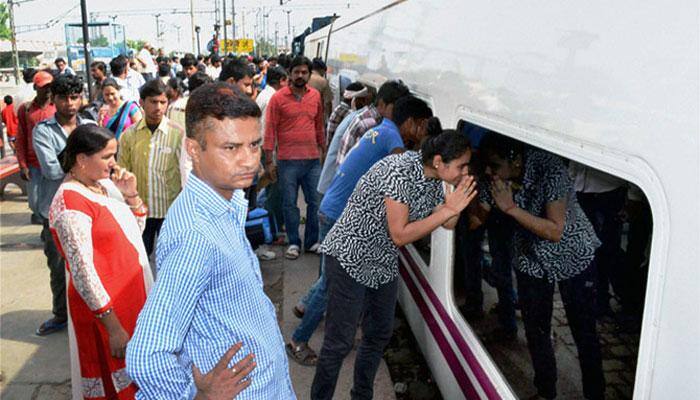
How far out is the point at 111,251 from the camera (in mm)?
2562

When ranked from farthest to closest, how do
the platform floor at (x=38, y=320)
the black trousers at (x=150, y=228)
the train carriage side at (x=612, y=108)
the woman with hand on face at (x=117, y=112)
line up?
1. the woman with hand on face at (x=117, y=112)
2. the black trousers at (x=150, y=228)
3. the platform floor at (x=38, y=320)
4. the train carriage side at (x=612, y=108)

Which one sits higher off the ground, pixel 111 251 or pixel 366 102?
pixel 366 102

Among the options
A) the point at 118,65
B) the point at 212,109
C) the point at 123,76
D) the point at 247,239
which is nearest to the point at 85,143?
the point at 247,239

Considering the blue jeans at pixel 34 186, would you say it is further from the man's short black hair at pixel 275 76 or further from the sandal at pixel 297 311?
the man's short black hair at pixel 275 76

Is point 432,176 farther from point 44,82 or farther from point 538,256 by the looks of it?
point 44,82

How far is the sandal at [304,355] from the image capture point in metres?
3.88

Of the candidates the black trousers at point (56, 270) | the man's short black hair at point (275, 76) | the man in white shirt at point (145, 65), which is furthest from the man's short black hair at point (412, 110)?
the man in white shirt at point (145, 65)

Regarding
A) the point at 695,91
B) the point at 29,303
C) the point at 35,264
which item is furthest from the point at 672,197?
the point at 35,264

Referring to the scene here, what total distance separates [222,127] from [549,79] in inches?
39.0

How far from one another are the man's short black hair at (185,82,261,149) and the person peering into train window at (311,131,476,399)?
3.43 ft

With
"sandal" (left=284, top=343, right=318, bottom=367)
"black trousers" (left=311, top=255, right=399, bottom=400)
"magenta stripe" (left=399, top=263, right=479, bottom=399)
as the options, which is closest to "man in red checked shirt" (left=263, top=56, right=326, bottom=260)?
"sandal" (left=284, top=343, right=318, bottom=367)

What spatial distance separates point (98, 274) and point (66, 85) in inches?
78.4

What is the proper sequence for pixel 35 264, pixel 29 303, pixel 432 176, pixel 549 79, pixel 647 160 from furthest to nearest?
pixel 35 264
pixel 29 303
pixel 432 176
pixel 549 79
pixel 647 160

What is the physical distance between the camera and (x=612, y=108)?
1442 mm
